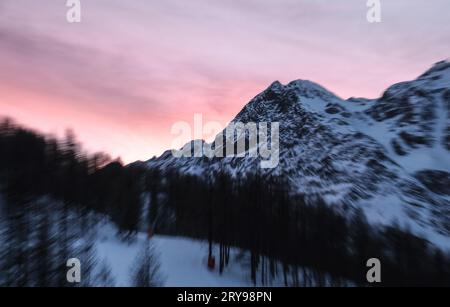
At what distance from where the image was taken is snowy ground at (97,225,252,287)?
163ft

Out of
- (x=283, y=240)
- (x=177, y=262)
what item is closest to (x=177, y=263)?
(x=177, y=262)

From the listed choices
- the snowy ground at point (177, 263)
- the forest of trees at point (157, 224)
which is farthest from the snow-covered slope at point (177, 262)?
the forest of trees at point (157, 224)

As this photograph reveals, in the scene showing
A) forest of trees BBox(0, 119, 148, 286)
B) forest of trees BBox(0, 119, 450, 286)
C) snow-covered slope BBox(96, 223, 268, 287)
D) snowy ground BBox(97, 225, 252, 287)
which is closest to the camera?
forest of trees BBox(0, 119, 148, 286)

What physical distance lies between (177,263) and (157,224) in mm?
37703

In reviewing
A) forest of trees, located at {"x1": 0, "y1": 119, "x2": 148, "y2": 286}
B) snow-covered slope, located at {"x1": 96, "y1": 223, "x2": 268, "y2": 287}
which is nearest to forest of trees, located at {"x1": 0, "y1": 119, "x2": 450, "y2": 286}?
forest of trees, located at {"x1": 0, "y1": 119, "x2": 148, "y2": 286}

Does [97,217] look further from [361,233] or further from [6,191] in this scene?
[361,233]

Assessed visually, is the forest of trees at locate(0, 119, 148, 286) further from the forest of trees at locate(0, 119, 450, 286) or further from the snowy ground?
the snowy ground

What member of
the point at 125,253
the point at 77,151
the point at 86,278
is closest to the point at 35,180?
the point at 77,151

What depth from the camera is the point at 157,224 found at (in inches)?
3821

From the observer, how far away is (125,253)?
58844 millimetres

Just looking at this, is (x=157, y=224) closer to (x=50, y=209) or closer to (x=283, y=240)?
(x=283, y=240)

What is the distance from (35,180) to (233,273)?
114 feet

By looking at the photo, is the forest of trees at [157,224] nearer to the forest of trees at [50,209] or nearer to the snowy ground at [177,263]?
the forest of trees at [50,209]

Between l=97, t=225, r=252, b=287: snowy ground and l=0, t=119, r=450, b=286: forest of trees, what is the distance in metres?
2.09
